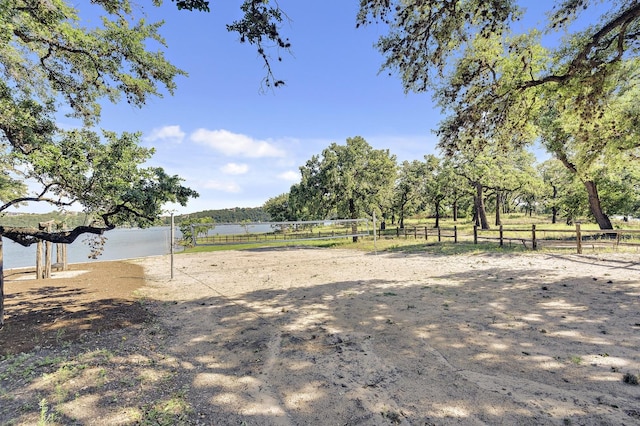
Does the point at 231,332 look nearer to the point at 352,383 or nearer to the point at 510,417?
the point at 352,383

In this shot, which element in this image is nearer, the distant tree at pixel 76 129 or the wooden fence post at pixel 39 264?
the distant tree at pixel 76 129

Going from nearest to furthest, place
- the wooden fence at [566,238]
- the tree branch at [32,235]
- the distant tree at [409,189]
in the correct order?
the tree branch at [32,235] → the wooden fence at [566,238] → the distant tree at [409,189]

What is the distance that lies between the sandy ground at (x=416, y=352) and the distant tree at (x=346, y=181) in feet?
57.8

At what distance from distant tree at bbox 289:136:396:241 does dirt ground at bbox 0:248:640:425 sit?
1794cm

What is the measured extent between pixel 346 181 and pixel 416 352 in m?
21.3

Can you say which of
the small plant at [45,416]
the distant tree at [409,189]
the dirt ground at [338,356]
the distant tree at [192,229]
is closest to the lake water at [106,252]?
the distant tree at [192,229]

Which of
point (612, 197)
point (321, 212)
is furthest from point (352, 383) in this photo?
point (612, 197)

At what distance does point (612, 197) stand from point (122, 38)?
28.8 meters

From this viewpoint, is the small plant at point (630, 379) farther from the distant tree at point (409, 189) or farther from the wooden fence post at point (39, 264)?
the distant tree at point (409, 189)

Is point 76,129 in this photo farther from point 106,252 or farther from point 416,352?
point 106,252

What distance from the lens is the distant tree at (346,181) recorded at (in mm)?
25062

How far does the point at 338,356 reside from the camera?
3.87 m

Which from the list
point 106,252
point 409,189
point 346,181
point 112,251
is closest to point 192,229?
point 346,181

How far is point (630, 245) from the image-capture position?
40.9ft
